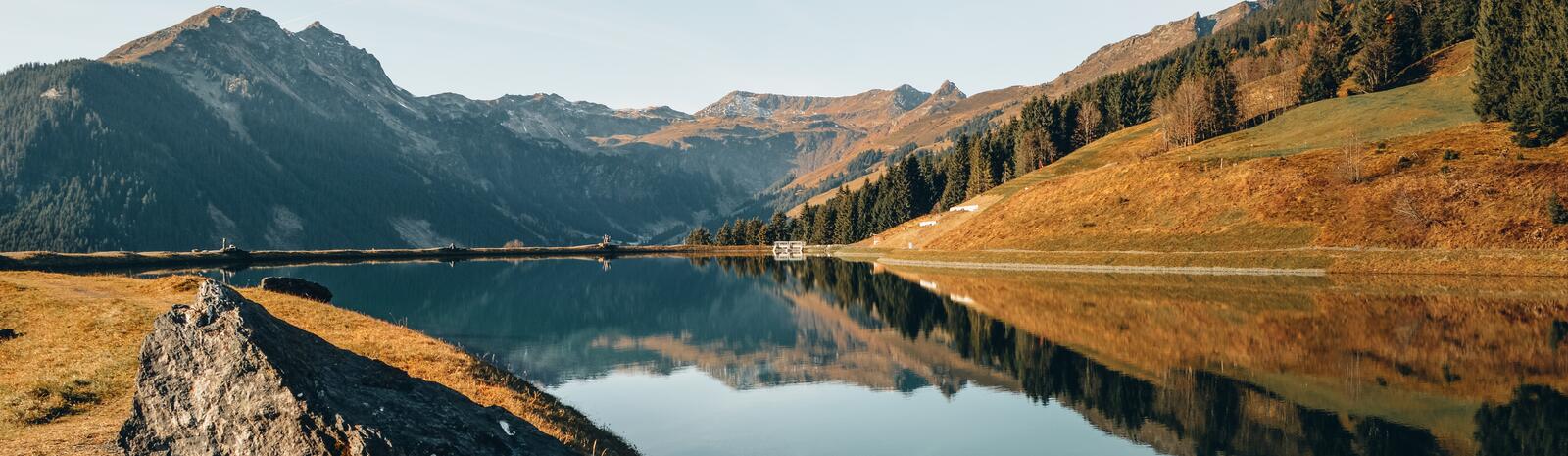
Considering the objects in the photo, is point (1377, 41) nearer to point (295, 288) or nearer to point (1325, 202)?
point (1325, 202)

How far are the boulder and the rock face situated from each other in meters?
45.7

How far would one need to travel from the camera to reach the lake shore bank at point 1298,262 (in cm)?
7919

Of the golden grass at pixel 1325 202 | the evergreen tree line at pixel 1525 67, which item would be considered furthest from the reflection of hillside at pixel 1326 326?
the evergreen tree line at pixel 1525 67

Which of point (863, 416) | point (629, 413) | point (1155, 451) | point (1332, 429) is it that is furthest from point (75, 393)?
point (1332, 429)

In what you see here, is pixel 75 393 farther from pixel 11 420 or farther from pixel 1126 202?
pixel 1126 202

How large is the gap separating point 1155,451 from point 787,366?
24.8 m

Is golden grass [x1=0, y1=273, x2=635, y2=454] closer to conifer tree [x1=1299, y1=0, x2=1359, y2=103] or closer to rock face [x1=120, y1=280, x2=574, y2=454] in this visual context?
rock face [x1=120, y1=280, x2=574, y2=454]

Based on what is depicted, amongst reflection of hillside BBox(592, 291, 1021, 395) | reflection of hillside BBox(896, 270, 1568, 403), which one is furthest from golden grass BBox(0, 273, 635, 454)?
reflection of hillside BBox(896, 270, 1568, 403)

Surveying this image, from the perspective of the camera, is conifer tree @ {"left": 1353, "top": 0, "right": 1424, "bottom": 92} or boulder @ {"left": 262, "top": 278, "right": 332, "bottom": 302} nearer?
boulder @ {"left": 262, "top": 278, "right": 332, "bottom": 302}

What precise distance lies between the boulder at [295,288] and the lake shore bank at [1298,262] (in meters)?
88.6

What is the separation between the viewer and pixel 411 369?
2923 centimetres

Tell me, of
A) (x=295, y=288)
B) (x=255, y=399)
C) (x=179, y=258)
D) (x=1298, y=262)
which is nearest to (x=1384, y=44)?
(x=1298, y=262)

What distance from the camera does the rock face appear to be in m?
12.5

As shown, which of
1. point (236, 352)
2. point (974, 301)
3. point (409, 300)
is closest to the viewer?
point (236, 352)
